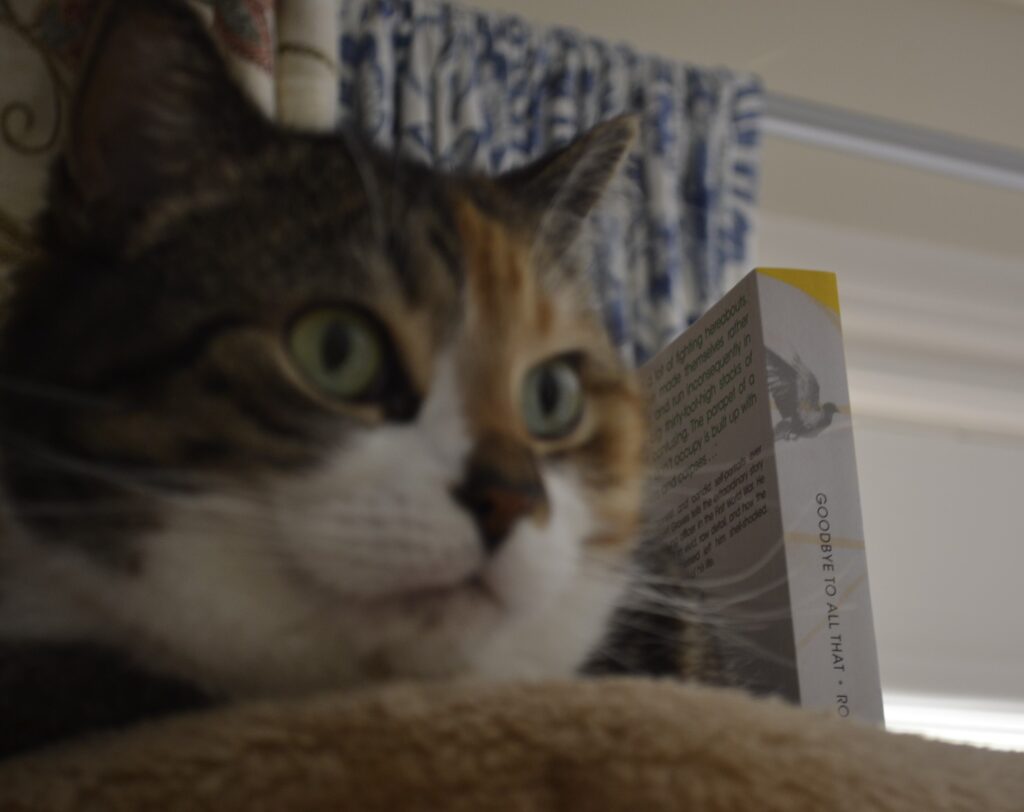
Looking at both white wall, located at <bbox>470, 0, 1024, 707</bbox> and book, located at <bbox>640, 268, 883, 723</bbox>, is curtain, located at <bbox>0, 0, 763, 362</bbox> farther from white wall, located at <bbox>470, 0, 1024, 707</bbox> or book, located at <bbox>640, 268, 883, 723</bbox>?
book, located at <bbox>640, 268, 883, 723</bbox>

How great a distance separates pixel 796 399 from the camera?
497 mm

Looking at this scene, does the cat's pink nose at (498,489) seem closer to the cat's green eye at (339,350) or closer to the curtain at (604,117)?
the cat's green eye at (339,350)

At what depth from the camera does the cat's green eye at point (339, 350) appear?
0.36 meters

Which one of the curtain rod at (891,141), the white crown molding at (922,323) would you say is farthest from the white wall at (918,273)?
the curtain rod at (891,141)

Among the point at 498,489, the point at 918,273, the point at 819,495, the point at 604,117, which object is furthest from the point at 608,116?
the point at 498,489

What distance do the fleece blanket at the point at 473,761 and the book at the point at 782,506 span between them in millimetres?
143

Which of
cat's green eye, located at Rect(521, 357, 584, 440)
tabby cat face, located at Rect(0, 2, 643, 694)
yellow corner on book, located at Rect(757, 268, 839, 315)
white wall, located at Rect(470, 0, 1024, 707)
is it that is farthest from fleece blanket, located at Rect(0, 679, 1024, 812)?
white wall, located at Rect(470, 0, 1024, 707)

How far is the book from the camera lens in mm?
469

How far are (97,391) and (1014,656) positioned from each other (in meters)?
1.43

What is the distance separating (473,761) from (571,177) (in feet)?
1.09

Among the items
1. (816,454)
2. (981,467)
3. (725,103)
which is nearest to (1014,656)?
(981,467)

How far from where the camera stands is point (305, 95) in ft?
2.01

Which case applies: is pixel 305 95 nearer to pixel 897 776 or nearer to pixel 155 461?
pixel 155 461

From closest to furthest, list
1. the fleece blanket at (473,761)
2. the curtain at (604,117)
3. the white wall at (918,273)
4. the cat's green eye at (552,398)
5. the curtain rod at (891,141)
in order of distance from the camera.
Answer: the fleece blanket at (473,761), the cat's green eye at (552,398), the curtain at (604,117), the curtain rod at (891,141), the white wall at (918,273)
